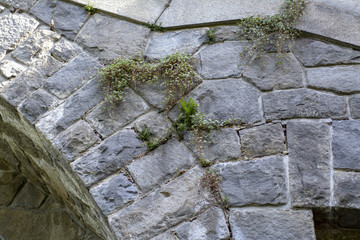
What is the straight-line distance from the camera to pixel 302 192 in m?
2.04

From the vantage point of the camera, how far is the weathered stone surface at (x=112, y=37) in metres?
2.66

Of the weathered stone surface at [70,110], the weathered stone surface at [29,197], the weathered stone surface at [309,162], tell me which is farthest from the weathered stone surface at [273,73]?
the weathered stone surface at [29,197]

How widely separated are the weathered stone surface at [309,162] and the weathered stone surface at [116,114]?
0.81m

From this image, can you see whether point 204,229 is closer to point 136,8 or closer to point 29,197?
point 136,8

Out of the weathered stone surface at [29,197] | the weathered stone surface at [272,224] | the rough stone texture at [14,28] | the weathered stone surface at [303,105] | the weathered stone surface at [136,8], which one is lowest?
the weathered stone surface at [29,197]

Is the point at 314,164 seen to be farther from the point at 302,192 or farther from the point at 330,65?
the point at 330,65

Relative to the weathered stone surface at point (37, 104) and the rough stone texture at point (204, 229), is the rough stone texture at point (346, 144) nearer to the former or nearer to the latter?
the rough stone texture at point (204, 229)

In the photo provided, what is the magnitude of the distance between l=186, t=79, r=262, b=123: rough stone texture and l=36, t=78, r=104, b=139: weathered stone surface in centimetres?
55

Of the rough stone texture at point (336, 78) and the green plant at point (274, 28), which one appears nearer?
the rough stone texture at point (336, 78)

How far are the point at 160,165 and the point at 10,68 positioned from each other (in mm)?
1124

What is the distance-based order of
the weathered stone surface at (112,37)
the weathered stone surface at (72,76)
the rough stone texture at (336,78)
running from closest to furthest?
the rough stone texture at (336,78)
the weathered stone surface at (72,76)
the weathered stone surface at (112,37)

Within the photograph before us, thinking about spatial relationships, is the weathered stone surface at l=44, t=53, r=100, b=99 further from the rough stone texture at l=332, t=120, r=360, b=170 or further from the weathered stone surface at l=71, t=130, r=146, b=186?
the rough stone texture at l=332, t=120, r=360, b=170

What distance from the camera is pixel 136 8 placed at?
2.86 meters

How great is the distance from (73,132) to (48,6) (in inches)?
38.6
